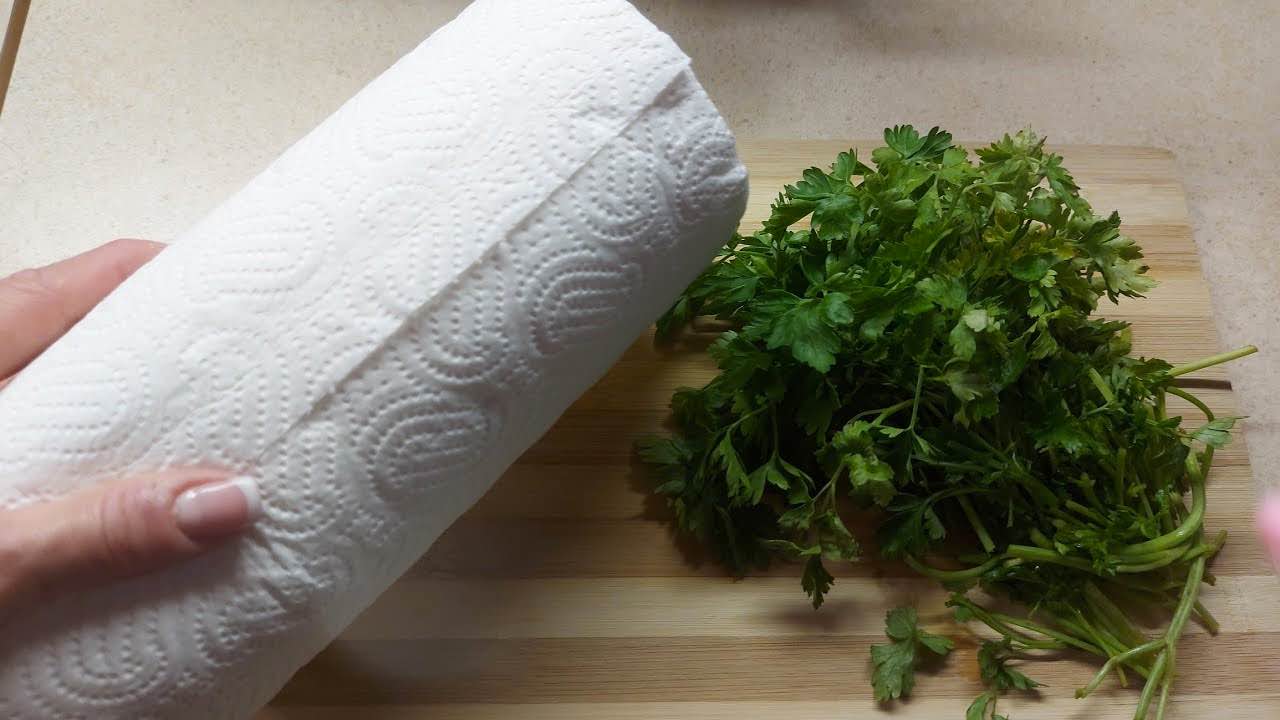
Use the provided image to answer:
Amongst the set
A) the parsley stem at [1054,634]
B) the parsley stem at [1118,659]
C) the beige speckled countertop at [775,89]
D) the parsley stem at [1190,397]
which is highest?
the beige speckled countertop at [775,89]

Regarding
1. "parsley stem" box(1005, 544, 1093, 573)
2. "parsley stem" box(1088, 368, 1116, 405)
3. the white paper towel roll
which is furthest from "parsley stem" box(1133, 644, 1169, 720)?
the white paper towel roll

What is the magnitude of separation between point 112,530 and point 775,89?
35.3 inches

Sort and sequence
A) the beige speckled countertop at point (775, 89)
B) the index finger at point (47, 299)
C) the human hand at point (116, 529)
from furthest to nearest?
the beige speckled countertop at point (775, 89), the index finger at point (47, 299), the human hand at point (116, 529)

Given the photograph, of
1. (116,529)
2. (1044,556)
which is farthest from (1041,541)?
(116,529)

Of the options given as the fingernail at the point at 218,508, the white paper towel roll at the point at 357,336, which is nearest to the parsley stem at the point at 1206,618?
the white paper towel roll at the point at 357,336

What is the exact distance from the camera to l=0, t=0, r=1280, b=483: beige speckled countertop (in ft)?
3.73

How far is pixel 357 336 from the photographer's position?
28.3 inches

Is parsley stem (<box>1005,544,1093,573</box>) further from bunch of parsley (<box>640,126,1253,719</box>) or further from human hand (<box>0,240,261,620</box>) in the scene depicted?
human hand (<box>0,240,261,620</box>)

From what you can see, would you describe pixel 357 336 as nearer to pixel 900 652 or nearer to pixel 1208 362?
pixel 900 652

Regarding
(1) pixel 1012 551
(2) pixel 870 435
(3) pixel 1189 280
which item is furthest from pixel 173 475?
(3) pixel 1189 280

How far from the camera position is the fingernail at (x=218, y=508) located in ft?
2.21

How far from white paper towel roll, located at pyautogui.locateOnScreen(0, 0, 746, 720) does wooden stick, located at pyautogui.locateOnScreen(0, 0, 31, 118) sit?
0.59m

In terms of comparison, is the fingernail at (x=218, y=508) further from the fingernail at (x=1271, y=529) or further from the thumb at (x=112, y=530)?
the fingernail at (x=1271, y=529)

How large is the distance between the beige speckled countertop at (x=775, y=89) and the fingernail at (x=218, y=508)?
0.54m
